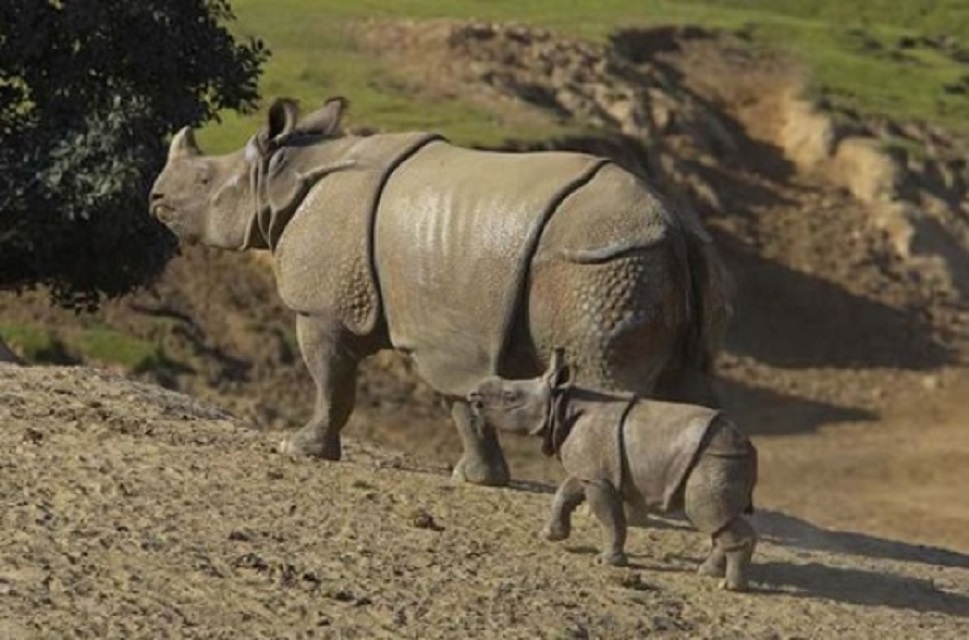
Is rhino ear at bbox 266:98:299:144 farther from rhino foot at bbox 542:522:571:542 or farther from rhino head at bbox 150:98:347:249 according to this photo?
rhino foot at bbox 542:522:571:542

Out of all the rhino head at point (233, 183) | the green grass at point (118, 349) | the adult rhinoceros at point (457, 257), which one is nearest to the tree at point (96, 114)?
the green grass at point (118, 349)

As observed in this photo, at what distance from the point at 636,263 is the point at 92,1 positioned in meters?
9.01

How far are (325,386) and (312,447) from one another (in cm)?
46

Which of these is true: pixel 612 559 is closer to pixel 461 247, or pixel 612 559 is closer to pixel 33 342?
pixel 461 247

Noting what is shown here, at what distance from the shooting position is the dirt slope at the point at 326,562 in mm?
10664

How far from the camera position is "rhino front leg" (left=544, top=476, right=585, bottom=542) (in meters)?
12.4

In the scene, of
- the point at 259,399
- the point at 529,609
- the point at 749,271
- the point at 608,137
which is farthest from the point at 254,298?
the point at 529,609

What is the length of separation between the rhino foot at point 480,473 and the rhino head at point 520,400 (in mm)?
1951

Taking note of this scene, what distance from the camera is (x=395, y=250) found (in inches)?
520

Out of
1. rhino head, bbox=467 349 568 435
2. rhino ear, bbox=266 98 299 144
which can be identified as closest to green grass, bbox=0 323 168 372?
rhino ear, bbox=266 98 299 144

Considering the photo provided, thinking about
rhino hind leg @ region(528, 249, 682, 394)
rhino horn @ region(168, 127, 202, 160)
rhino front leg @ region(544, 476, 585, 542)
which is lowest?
rhino front leg @ region(544, 476, 585, 542)

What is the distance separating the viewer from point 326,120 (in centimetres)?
1430

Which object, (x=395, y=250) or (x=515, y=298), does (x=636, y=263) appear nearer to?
(x=515, y=298)

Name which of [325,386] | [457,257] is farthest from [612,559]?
[325,386]
